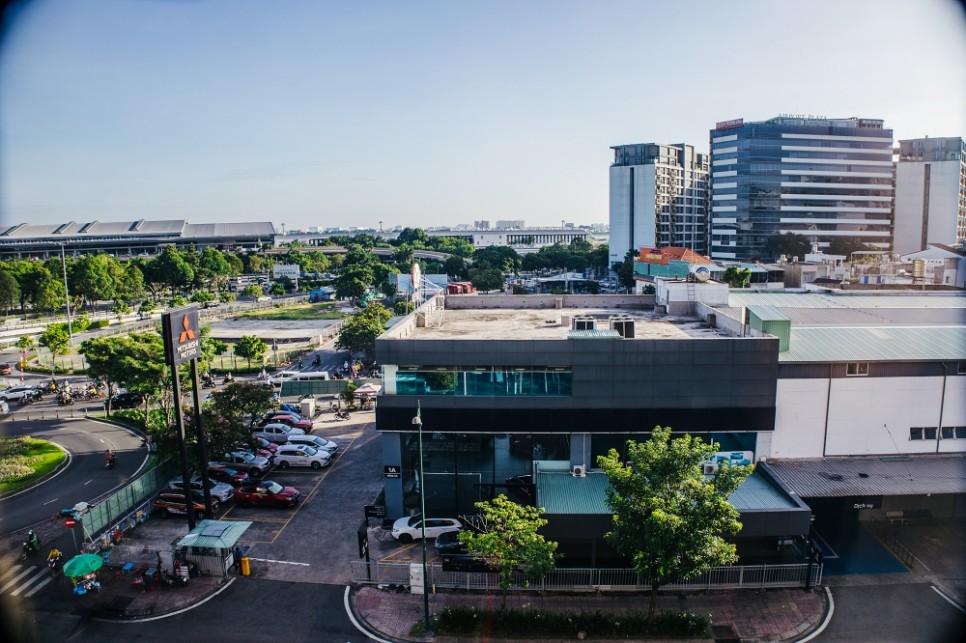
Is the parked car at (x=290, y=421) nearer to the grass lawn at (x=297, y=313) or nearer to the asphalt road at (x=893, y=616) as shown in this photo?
the asphalt road at (x=893, y=616)

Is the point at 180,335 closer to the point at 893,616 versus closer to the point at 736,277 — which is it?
the point at 893,616

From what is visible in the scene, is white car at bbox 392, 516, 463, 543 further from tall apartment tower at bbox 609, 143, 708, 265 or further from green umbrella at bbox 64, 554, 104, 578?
tall apartment tower at bbox 609, 143, 708, 265

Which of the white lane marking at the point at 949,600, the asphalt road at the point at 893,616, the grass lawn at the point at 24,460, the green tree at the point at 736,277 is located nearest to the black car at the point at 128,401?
the grass lawn at the point at 24,460

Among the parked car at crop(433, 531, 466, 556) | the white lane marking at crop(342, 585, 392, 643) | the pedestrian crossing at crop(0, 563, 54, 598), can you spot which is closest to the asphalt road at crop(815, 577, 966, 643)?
the parked car at crop(433, 531, 466, 556)

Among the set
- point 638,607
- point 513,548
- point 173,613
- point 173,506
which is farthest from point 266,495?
point 638,607

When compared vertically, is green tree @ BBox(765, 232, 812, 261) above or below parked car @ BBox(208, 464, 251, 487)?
above

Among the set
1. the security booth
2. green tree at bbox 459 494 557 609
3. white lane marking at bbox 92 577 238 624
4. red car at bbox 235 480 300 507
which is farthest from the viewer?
red car at bbox 235 480 300 507

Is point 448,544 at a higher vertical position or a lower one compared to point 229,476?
lower
